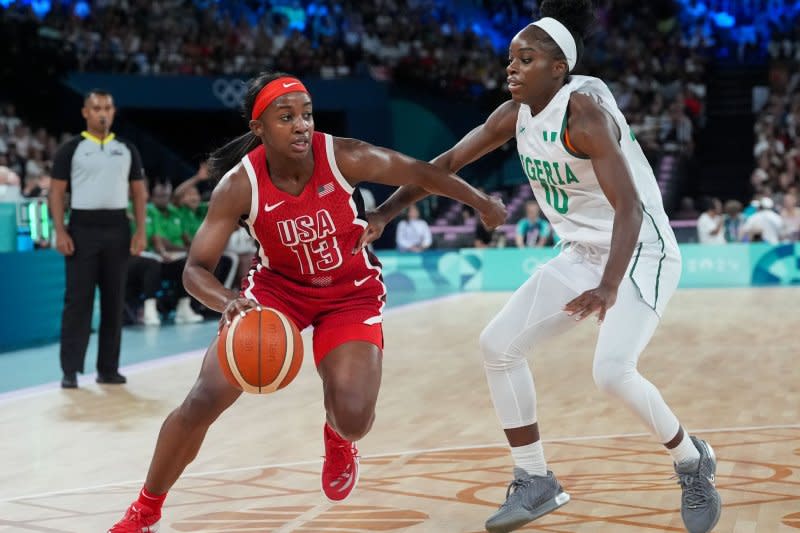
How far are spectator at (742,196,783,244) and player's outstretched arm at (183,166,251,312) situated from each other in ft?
48.2

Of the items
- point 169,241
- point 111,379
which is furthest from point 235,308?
point 169,241

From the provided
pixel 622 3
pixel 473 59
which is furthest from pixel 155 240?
pixel 622 3

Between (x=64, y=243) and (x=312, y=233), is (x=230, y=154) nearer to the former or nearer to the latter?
(x=312, y=233)

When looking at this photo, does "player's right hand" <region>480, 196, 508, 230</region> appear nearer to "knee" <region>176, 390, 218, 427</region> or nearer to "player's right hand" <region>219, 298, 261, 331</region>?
"player's right hand" <region>219, 298, 261, 331</region>

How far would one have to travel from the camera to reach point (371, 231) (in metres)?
4.50

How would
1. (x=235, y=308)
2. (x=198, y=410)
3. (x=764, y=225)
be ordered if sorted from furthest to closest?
(x=764, y=225), (x=198, y=410), (x=235, y=308)

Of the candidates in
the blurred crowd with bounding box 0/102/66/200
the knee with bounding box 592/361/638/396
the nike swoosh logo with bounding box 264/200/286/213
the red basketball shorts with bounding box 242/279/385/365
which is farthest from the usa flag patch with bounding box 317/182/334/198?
the blurred crowd with bounding box 0/102/66/200

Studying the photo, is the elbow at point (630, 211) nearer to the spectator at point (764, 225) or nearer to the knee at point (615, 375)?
the knee at point (615, 375)

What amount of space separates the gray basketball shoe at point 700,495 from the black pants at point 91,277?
5.06 m

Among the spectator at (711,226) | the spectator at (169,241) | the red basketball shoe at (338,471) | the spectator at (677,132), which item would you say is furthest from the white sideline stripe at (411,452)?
the spectator at (677,132)

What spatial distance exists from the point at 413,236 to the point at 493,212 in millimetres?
14425

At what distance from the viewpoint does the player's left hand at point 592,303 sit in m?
4.05

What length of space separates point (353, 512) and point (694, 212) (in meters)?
15.1

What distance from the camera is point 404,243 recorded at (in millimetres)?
19047
